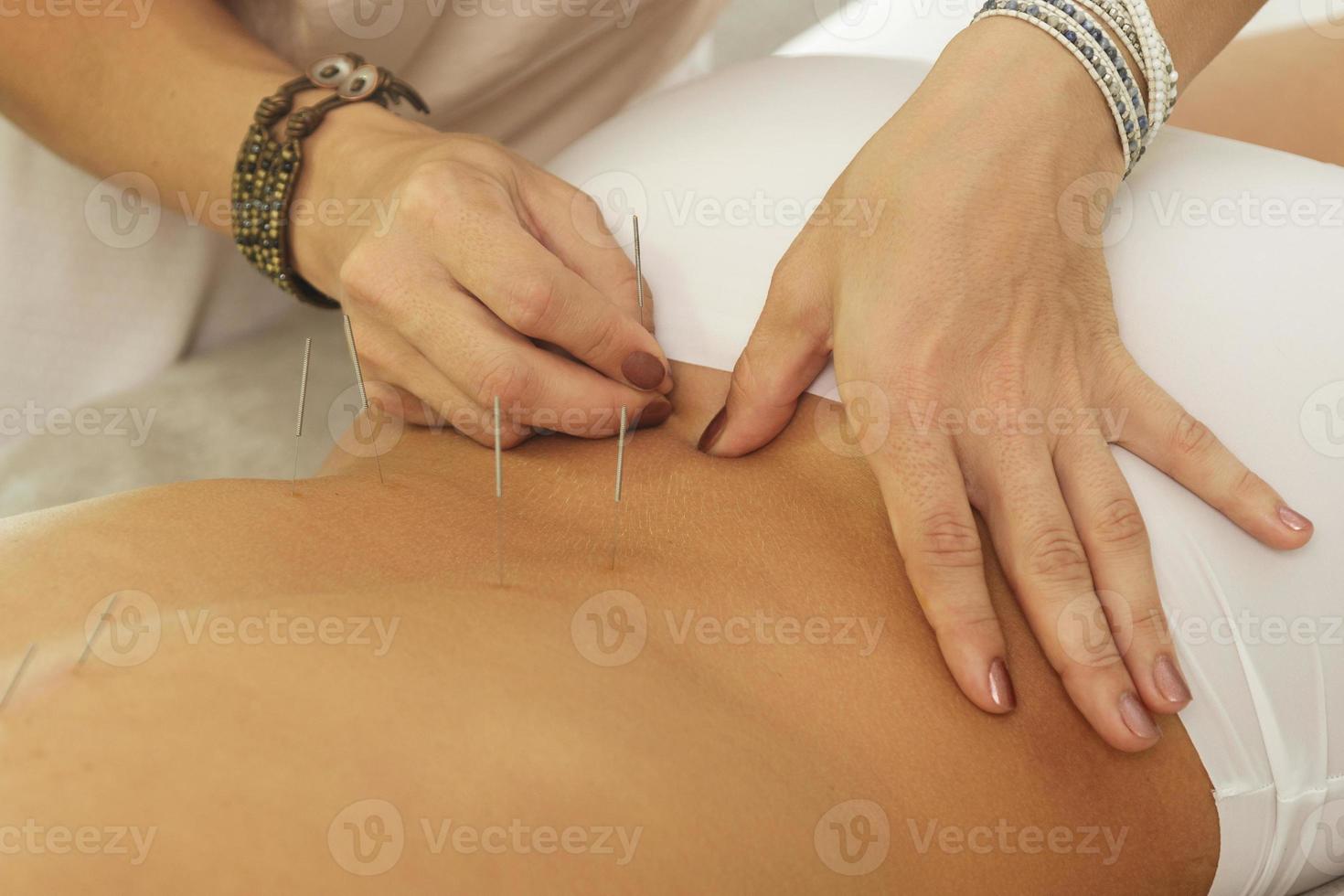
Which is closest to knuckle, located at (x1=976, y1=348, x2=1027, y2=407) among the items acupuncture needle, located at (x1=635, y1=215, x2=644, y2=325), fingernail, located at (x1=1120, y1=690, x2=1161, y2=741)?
fingernail, located at (x1=1120, y1=690, x2=1161, y2=741)

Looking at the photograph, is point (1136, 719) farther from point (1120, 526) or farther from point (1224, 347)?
point (1224, 347)

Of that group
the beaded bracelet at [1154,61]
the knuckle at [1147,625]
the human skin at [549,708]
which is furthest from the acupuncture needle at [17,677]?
the beaded bracelet at [1154,61]

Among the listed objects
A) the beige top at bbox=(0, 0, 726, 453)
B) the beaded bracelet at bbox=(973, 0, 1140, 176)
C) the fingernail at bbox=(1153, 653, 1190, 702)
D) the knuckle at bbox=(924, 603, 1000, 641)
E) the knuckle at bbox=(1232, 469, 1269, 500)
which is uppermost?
the beaded bracelet at bbox=(973, 0, 1140, 176)

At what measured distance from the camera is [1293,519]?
77 centimetres

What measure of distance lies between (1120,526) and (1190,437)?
9cm

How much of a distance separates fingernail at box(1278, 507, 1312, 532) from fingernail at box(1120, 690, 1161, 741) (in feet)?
0.60

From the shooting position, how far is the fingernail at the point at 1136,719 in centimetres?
71

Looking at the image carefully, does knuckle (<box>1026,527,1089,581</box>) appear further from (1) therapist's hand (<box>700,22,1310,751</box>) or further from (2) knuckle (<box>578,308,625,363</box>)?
(2) knuckle (<box>578,308,625,363</box>)

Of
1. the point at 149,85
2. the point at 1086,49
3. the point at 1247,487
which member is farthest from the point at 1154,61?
the point at 149,85

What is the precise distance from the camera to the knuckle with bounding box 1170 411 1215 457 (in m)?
0.78

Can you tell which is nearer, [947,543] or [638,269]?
[947,543]

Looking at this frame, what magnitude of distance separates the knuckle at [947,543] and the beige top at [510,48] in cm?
93

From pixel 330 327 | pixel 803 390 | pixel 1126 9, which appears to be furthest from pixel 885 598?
pixel 330 327

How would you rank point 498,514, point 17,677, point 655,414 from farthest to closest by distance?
point 655,414
point 498,514
point 17,677
